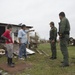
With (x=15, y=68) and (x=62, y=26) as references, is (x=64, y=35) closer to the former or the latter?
(x=62, y=26)

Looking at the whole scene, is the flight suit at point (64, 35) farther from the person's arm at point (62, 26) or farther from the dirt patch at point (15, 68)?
the dirt patch at point (15, 68)

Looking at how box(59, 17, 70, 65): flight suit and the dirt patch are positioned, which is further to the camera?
box(59, 17, 70, 65): flight suit

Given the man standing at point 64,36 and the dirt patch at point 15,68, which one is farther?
the man standing at point 64,36

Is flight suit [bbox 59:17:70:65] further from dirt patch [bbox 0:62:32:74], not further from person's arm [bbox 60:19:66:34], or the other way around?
dirt patch [bbox 0:62:32:74]

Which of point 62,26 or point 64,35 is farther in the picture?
point 64,35

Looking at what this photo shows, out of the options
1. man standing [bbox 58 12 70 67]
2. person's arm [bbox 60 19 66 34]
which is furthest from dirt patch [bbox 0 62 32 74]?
person's arm [bbox 60 19 66 34]

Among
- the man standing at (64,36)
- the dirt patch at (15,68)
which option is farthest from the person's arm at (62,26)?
the dirt patch at (15,68)

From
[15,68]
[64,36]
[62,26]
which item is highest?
[62,26]


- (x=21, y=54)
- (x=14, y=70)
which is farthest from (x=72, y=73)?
(x=21, y=54)

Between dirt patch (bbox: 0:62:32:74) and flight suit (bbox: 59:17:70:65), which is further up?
flight suit (bbox: 59:17:70:65)

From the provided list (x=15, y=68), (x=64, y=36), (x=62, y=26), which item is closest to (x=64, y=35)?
(x=64, y=36)

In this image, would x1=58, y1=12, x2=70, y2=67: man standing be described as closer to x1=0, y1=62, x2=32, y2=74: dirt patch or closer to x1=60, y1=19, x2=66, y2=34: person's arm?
x1=60, y1=19, x2=66, y2=34: person's arm

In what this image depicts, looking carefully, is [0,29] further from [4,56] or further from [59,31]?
[59,31]

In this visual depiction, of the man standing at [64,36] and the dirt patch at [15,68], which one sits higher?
the man standing at [64,36]
